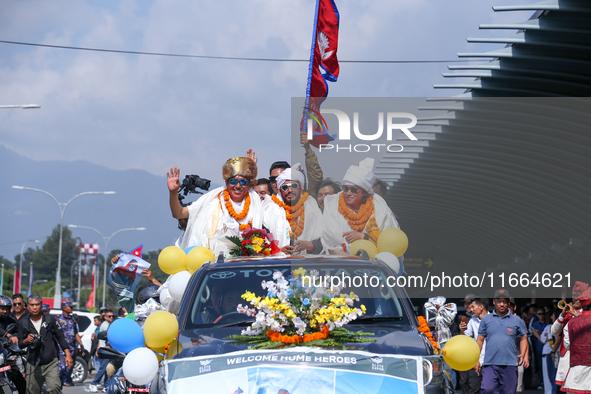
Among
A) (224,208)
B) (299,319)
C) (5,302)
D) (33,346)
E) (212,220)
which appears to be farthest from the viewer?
(5,302)

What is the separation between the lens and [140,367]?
5594 mm

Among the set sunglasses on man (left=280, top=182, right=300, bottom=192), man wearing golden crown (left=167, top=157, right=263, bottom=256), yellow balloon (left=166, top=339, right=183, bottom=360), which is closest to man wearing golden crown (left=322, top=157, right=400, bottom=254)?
sunglasses on man (left=280, top=182, right=300, bottom=192)

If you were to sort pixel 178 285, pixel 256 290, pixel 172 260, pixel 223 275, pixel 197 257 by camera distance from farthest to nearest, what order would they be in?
pixel 172 260 → pixel 197 257 → pixel 178 285 → pixel 223 275 → pixel 256 290

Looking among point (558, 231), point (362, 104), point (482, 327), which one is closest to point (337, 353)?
point (362, 104)

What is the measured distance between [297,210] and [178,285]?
6.56ft

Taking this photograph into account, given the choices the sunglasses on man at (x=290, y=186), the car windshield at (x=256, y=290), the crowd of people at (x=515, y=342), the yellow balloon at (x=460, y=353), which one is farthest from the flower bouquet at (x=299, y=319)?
the crowd of people at (x=515, y=342)

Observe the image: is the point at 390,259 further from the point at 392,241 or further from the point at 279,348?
the point at 279,348

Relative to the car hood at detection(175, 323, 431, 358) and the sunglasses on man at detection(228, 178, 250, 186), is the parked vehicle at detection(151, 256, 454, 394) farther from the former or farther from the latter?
the sunglasses on man at detection(228, 178, 250, 186)

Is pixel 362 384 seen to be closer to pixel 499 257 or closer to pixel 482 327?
pixel 482 327

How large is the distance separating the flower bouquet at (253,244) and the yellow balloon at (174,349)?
2.15 m

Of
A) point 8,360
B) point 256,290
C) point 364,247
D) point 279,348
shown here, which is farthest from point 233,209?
point 8,360

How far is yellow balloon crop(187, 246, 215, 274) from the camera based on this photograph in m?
7.00

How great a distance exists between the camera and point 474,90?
1560 cm

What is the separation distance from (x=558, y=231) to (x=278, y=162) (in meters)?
12.0
